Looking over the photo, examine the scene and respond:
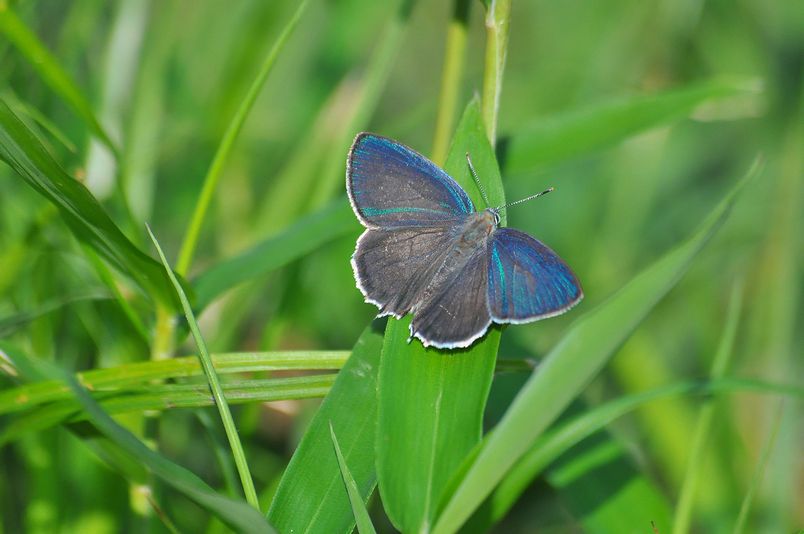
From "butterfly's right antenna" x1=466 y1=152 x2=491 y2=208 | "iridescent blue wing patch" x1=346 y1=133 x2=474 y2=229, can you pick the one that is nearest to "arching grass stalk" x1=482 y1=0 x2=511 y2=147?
"butterfly's right antenna" x1=466 y1=152 x2=491 y2=208

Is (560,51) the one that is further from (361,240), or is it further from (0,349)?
(0,349)

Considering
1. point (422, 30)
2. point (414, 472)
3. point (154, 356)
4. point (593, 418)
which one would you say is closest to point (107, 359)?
point (154, 356)

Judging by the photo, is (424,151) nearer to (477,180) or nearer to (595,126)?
(595,126)

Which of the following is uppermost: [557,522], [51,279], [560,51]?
[560,51]

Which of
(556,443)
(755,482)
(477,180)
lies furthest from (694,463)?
(477,180)

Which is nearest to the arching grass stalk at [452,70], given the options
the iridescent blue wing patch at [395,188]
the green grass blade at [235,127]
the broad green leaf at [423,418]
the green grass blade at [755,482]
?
the iridescent blue wing patch at [395,188]

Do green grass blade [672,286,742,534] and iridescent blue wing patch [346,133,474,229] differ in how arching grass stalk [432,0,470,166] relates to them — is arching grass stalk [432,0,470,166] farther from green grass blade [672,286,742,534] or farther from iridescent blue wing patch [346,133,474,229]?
green grass blade [672,286,742,534]
